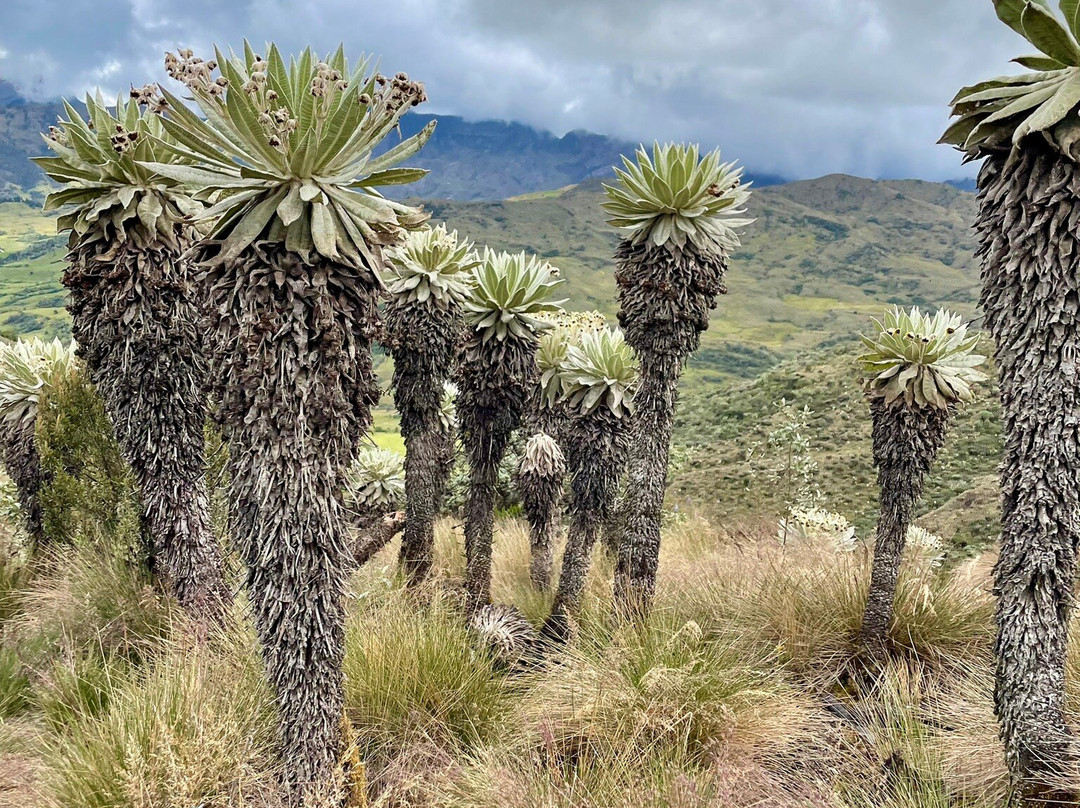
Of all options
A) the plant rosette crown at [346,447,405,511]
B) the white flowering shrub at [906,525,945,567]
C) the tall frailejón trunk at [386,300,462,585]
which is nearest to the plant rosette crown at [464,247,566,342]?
the tall frailejón trunk at [386,300,462,585]

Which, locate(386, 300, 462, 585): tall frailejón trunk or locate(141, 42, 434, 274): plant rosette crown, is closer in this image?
locate(141, 42, 434, 274): plant rosette crown

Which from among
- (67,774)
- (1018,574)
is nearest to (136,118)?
(67,774)

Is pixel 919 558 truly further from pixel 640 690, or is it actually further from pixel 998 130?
pixel 998 130

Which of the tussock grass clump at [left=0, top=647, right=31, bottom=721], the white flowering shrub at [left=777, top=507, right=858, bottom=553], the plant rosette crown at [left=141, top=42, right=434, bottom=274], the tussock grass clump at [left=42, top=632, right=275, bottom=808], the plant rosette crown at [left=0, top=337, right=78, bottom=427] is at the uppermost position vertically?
the plant rosette crown at [left=141, top=42, right=434, bottom=274]

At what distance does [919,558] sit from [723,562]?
2.33m

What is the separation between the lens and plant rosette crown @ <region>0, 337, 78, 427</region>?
9633 mm

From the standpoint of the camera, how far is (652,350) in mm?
6906

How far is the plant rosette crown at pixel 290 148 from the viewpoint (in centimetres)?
359

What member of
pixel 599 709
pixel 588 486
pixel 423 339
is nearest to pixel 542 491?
pixel 588 486

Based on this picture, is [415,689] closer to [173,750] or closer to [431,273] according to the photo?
[173,750]

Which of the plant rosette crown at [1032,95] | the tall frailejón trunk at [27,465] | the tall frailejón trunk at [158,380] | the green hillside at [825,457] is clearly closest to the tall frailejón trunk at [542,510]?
the tall frailejón trunk at [158,380]

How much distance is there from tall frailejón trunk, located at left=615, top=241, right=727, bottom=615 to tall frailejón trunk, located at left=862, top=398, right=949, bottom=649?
1877 mm

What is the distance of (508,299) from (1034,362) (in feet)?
15.8

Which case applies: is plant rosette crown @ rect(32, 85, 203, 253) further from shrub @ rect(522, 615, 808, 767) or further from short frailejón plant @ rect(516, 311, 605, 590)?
shrub @ rect(522, 615, 808, 767)
